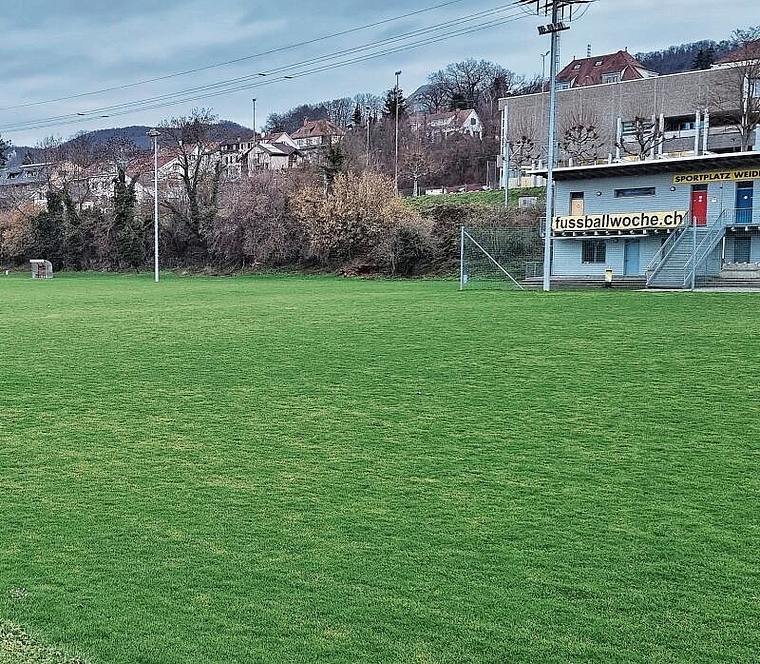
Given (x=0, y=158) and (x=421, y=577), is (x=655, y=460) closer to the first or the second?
(x=421, y=577)

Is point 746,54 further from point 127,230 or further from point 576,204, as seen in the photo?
point 127,230

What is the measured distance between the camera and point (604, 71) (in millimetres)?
89938

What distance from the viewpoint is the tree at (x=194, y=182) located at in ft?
194

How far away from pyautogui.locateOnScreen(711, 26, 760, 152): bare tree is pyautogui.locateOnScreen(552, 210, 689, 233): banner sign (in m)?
20.2

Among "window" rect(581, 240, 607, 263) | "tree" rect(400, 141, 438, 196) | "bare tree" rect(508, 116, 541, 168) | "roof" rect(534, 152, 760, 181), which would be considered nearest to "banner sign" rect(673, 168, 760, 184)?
"roof" rect(534, 152, 760, 181)

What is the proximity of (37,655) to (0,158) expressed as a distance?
429ft

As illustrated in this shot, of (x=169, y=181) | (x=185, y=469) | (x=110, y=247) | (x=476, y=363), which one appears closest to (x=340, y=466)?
(x=185, y=469)

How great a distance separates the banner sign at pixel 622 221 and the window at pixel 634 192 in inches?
55.1

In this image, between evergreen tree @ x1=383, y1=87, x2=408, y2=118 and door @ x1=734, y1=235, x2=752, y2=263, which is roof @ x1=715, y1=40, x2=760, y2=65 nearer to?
door @ x1=734, y1=235, x2=752, y2=263

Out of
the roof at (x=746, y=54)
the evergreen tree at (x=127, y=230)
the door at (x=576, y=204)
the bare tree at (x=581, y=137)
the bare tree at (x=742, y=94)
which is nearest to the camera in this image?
the door at (x=576, y=204)

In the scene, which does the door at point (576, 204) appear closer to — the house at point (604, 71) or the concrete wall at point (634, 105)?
the concrete wall at point (634, 105)

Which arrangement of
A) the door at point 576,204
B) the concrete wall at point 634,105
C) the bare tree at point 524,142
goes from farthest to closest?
the bare tree at point 524,142, the concrete wall at point 634,105, the door at point 576,204

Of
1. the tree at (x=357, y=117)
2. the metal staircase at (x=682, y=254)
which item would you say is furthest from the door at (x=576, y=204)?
the tree at (x=357, y=117)

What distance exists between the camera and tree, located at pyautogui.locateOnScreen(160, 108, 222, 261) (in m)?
59.3
